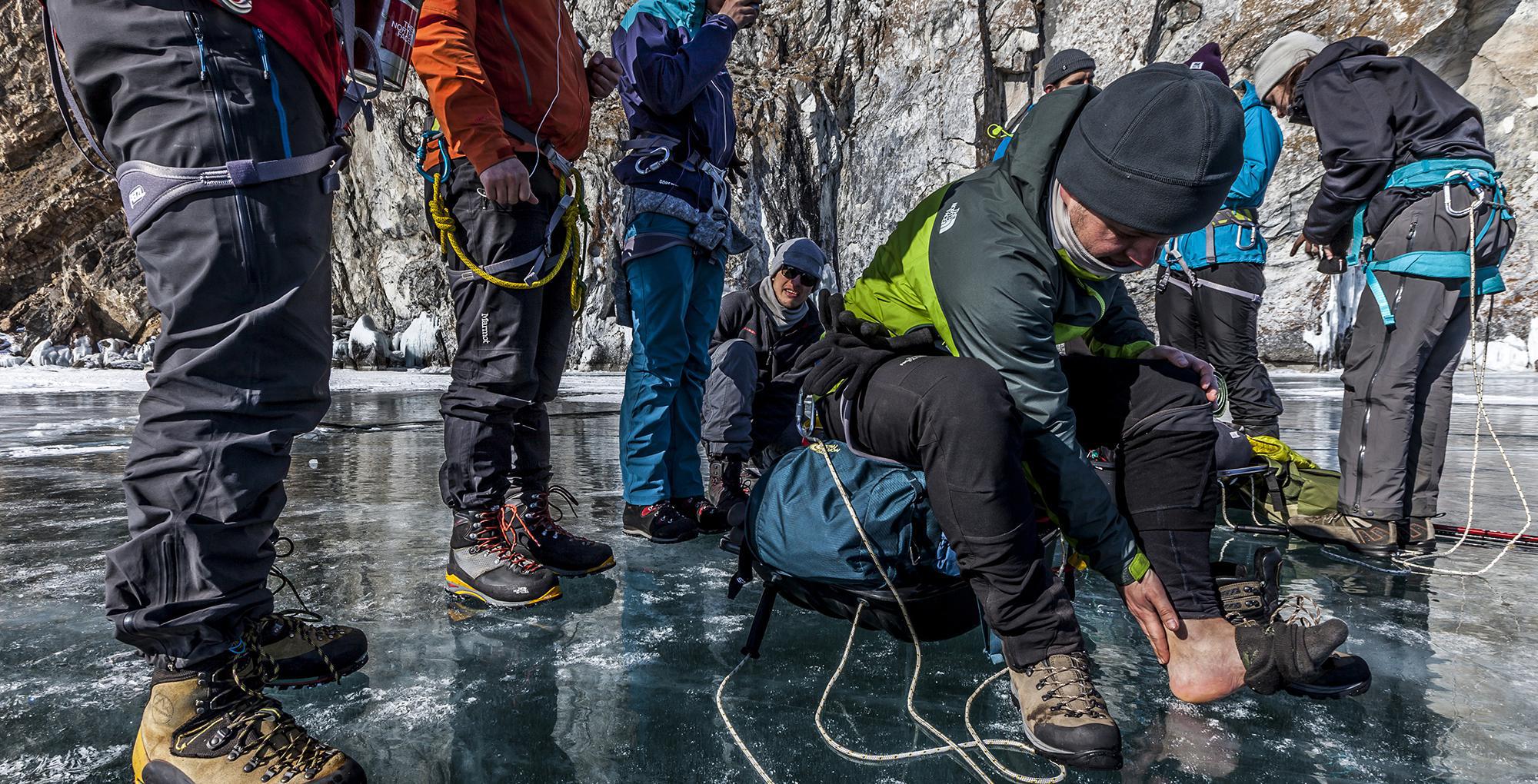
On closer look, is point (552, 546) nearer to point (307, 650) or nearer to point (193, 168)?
point (307, 650)

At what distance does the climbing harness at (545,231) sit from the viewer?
1.95m

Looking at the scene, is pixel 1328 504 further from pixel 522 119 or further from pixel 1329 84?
pixel 522 119

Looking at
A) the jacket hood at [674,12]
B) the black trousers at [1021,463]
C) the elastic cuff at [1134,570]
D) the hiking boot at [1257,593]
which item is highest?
the jacket hood at [674,12]

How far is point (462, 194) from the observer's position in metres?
1.99

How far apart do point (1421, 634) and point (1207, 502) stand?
67 centimetres

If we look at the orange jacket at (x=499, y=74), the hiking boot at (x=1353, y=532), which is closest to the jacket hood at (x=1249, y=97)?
the hiking boot at (x=1353, y=532)

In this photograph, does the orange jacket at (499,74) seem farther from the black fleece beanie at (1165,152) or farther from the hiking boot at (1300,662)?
the hiking boot at (1300,662)

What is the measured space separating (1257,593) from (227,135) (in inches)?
76.4

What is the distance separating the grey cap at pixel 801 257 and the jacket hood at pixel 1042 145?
6.83ft

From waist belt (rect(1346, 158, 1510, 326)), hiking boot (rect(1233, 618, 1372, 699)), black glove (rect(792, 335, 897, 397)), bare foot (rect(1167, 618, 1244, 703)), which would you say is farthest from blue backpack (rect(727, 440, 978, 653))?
waist belt (rect(1346, 158, 1510, 326))

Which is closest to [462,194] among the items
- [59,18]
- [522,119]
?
[522,119]

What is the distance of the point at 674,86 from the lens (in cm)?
253

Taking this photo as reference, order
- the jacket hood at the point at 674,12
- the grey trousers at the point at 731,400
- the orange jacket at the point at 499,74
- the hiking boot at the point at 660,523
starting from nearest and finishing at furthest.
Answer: the orange jacket at the point at 499,74 < the hiking boot at the point at 660,523 < the jacket hood at the point at 674,12 < the grey trousers at the point at 731,400

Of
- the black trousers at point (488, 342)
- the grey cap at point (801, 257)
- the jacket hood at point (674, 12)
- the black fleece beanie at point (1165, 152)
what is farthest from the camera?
the grey cap at point (801, 257)
